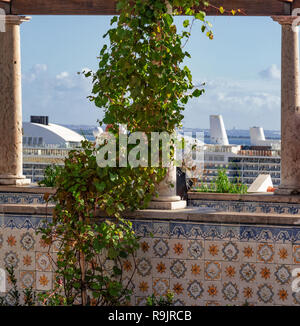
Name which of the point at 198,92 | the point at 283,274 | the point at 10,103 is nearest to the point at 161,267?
the point at 283,274

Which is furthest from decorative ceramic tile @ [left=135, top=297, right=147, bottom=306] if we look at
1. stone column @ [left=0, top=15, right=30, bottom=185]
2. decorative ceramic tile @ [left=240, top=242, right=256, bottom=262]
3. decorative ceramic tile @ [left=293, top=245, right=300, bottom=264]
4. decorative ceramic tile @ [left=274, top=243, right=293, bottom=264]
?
stone column @ [left=0, top=15, right=30, bottom=185]

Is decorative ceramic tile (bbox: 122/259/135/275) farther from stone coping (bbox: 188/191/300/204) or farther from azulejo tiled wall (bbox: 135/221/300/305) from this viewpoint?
stone coping (bbox: 188/191/300/204)

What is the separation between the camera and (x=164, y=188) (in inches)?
235

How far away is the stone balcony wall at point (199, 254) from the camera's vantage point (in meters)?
5.22

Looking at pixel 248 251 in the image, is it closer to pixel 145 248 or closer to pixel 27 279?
pixel 145 248

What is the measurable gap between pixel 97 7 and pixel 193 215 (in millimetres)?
5459

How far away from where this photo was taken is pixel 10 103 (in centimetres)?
989

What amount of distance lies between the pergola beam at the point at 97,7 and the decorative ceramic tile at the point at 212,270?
481cm

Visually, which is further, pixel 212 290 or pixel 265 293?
pixel 212 290

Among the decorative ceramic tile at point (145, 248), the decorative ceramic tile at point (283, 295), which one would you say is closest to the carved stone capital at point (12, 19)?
the decorative ceramic tile at point (145, 248)

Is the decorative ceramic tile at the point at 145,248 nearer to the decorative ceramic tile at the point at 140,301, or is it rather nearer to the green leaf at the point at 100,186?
the decorative ceramic tile at the point at 140,301

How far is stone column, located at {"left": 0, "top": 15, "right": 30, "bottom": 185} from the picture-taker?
9.80 metres

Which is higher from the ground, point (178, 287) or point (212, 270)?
point (212, 270)

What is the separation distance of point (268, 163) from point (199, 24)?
47926 mm
